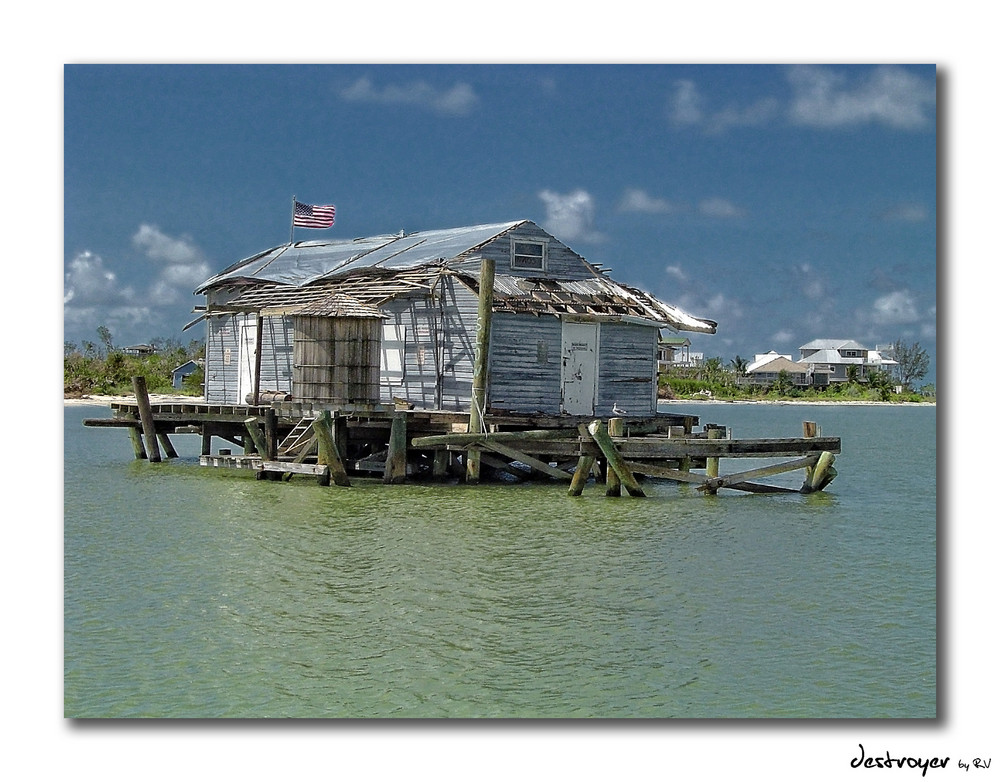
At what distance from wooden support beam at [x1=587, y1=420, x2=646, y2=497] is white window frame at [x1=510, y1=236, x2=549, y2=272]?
6251mm

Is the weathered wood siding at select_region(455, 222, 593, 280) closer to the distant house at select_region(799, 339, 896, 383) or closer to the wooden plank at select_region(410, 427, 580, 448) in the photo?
the wooden plank at select_region(410, 427, 580, 448)

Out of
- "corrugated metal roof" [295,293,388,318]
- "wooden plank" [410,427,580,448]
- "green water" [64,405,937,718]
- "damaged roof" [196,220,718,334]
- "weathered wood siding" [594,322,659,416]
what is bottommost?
"green water" [64,405,937,718]

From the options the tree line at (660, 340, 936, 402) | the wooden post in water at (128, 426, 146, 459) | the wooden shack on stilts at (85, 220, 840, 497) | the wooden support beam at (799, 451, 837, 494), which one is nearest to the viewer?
the wooden shack on stilts at (85, 220, 840, 497)

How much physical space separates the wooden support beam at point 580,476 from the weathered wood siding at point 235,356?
31.4 feet

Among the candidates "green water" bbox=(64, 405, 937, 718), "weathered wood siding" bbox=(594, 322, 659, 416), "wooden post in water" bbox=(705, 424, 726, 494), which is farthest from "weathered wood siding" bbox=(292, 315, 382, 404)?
"wooden post in water" bbox=(705, 424, 726, 494)

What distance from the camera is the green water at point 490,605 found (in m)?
10.9

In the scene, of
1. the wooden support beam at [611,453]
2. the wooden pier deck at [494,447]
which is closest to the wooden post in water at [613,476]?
the wooden pier deck at [494,447]

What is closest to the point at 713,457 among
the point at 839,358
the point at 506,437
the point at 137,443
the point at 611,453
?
the point at 611,453

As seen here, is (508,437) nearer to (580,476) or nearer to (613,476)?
(580,476)

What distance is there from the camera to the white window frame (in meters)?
27.9

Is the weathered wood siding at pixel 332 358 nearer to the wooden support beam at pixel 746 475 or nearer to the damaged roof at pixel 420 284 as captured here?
the damaged roof at pixel 420 284

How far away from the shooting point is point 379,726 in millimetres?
9156

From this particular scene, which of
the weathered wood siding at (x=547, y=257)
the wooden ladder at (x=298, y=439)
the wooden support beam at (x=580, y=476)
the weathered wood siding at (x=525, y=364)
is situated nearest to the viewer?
the wooden support beam at (x=580, y=476)
